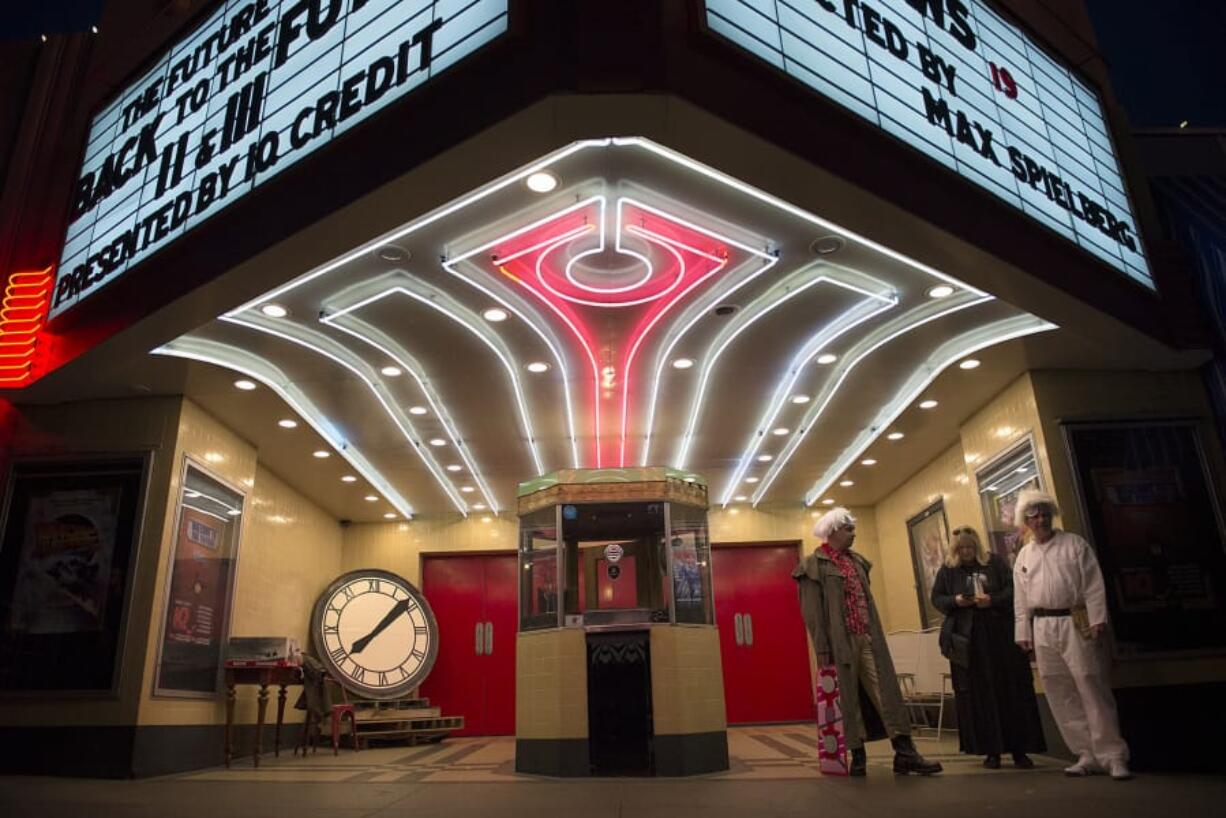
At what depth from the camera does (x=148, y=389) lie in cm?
620

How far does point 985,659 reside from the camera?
16.7ft

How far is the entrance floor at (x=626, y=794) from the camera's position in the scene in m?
3.56

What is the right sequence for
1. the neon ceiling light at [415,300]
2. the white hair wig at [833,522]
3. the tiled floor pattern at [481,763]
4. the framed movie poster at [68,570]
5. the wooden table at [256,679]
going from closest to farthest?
the neon ceiling light at [415,300] → the white hair wig at [833,522] → the tiled floor pattern at [481,763] → the framed movie poster at [68,570] → the wooden table at [256,679]

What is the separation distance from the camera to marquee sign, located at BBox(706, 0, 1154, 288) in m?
3.85

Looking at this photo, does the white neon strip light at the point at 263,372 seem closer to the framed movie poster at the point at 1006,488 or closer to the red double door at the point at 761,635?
the red double door at the point at 761,635

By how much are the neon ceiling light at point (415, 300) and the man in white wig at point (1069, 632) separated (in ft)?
12.2

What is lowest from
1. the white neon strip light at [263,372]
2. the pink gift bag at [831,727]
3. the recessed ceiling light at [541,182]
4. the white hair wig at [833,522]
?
the pink gift bag at [831,727]

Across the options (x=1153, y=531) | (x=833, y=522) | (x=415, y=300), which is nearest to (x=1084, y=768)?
(x=833, y=522)

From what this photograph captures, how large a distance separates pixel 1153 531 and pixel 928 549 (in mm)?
3512

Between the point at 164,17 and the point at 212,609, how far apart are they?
484 cm

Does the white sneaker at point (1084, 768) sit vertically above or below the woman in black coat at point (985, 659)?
below

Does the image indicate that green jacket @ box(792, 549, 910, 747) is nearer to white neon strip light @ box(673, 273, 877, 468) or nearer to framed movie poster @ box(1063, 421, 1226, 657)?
white neon strip light @ box(673, 273, 877, 468)

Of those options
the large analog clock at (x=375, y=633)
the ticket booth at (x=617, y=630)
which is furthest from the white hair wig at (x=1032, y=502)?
the large analog clock at (x=375, y=633)

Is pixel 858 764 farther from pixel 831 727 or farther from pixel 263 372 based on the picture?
pixel 263 372
